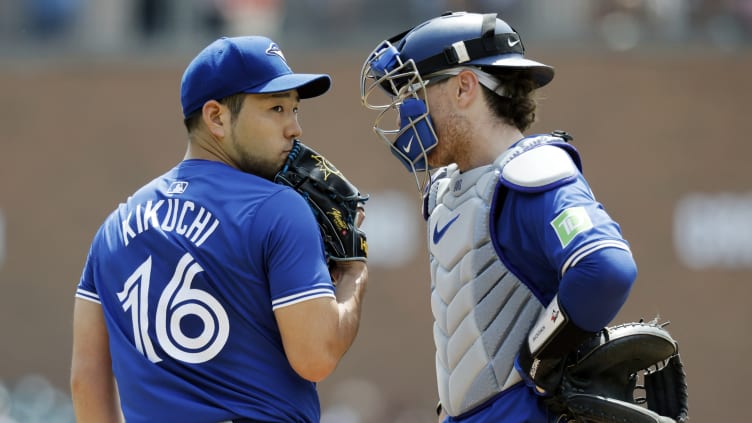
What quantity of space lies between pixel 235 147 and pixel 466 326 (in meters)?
0.90

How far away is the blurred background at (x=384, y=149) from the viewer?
1202 cm

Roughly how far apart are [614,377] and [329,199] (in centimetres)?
101

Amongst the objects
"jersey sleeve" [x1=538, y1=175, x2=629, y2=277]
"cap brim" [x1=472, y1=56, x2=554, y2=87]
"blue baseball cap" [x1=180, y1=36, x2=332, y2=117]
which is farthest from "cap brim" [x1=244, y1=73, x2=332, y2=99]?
"jersey sleeve" [x1=538, y1=175, x2=629, y2=277]

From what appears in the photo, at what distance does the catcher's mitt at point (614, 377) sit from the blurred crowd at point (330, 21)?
9.33 meters

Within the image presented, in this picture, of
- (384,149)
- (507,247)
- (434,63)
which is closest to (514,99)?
(434,63)

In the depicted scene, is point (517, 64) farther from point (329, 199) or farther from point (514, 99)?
point (329, 199)

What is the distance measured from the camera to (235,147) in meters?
3.47

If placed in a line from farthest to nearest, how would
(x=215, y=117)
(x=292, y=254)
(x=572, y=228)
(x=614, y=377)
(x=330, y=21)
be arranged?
(x=330, y=21) → (x=215, y=117) → (x=614, y=377) → (x=292, y=254) → (x=572, y=228)

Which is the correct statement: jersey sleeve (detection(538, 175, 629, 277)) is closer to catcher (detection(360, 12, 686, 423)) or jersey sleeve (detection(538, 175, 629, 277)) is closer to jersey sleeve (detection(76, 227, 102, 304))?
catcher (detection(360, 12, 686, 423))

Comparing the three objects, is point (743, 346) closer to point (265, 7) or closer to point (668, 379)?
point (265, 7)

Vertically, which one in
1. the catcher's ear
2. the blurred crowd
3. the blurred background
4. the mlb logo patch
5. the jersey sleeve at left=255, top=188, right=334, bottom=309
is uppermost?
the catcher's ear

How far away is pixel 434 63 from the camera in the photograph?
3604 millimetres

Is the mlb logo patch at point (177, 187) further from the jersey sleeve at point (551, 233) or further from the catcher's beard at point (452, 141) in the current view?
the jersey sleeve at point (551, 233)

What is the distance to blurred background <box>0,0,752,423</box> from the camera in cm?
Result: 1202
